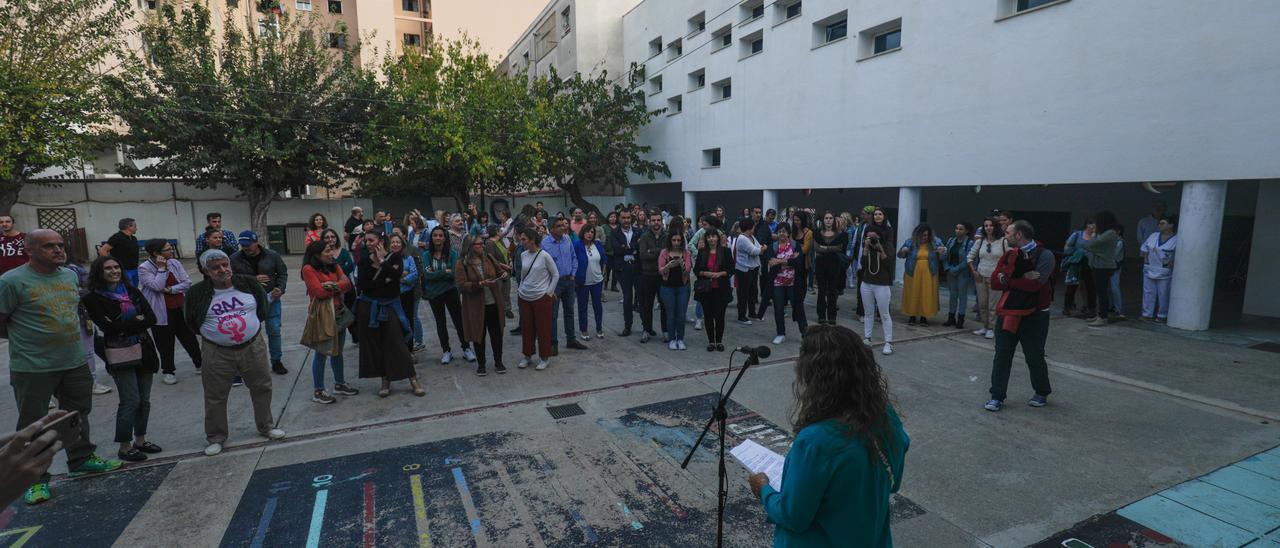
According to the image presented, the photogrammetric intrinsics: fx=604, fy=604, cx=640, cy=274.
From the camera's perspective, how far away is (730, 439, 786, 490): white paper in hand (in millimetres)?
2398

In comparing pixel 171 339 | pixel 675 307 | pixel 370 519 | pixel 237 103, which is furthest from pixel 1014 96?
pixel 237 103

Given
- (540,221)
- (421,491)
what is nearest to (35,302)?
(421,491)

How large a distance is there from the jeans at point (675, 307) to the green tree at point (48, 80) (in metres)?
16.5

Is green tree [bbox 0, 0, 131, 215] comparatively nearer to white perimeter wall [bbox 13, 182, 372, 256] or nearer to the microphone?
white perimeter wall [bbox 13, 182, 372, 256]

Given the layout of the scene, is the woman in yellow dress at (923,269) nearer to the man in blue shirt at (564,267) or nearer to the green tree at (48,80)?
the man in blue shirt at (564,267)

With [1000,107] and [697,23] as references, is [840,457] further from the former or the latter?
[697,23]

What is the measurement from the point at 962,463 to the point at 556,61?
1217 inches

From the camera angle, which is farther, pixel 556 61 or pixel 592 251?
pixel 556 61

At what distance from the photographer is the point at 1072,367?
7.21 metres

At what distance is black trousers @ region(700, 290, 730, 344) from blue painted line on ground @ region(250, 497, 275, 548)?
17.4 ft

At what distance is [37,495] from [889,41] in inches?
648

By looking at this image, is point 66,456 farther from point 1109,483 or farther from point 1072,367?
point 1072,367

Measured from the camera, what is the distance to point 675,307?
26.7ft

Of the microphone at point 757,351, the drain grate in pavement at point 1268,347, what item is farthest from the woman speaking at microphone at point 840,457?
the drain grate in pavement at point 1268,347
